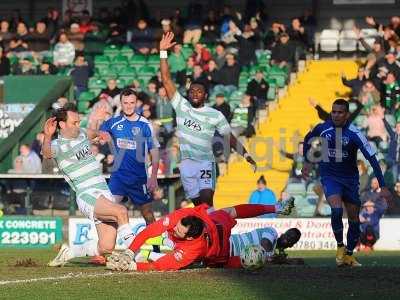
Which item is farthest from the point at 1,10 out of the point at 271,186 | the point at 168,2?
the point at 271,186

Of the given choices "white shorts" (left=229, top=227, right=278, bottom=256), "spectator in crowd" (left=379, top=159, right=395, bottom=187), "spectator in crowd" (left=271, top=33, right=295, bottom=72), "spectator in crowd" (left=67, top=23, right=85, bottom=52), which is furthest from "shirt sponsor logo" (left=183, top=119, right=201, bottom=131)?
"spectator in crowd" (left=67, top=23, right=85, bottom=52)

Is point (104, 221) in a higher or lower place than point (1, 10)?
lower

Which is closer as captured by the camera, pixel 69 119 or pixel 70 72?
pixel 69 119

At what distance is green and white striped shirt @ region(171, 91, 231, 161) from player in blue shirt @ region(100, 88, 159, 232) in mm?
491

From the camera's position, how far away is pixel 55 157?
51.1ft

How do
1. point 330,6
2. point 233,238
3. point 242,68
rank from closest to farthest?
point 233,238, point 242,68, point 330,6

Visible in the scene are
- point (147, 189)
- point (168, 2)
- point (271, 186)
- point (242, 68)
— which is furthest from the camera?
point (168, 2)

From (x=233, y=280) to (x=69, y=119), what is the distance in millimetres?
3465

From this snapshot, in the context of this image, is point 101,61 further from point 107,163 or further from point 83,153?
point 83,153

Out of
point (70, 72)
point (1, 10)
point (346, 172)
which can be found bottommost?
point (346, 172)

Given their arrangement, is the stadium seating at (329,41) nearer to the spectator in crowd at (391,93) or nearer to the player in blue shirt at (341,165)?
the spectator in crowd at (391,93)

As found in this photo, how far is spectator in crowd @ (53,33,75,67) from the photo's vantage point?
31.7 m

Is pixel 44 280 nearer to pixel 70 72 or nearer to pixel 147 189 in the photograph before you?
pixel 147 189

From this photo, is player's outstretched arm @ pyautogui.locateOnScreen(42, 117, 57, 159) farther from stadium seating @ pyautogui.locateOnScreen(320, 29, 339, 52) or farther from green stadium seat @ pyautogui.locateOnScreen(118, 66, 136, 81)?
stadium seating @ pyautogui.locateOnScreen(320, 29, 339, 52)
